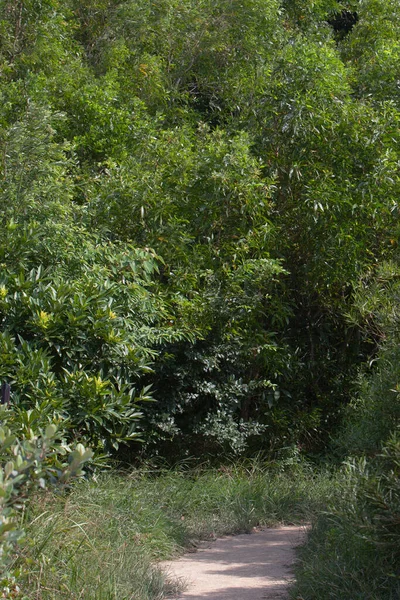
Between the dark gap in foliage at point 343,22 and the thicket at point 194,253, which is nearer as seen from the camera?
the thicket at point 194,253

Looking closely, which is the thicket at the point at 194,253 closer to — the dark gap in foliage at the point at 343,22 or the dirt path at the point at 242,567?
the dirt path at the point at 242,567

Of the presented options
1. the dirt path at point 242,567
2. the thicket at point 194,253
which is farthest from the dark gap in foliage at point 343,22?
the dirt path at point 242,567

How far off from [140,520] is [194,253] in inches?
130

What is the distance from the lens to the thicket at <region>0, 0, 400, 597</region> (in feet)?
23.3

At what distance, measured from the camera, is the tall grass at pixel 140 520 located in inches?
197

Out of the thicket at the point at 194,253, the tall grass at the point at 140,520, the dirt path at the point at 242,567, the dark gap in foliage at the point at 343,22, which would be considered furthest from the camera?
the dark gap in foliage at the point at 343,22

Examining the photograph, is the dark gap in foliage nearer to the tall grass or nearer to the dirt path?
the tall grass

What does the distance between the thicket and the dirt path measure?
3.72ft

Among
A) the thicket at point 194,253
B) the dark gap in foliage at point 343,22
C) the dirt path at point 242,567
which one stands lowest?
the dirt path at point 242,567

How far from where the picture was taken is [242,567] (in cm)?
648

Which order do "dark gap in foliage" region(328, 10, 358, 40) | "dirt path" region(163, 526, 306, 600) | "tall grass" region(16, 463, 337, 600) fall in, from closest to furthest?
"tall grass" region(16, 463, 337, 600) → "dirt path" region(163, 526, 306, 600) → "dark gap in foliage" region(328, 10, 358, 40)

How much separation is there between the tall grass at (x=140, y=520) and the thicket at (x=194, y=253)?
460mm

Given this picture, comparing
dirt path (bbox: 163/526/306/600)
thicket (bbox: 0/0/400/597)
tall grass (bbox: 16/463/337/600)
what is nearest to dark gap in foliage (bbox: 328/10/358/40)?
thicket (bbox: 0/0/400/597)

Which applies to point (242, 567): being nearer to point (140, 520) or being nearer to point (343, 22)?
point (140, 520)
